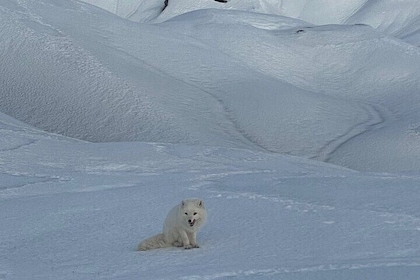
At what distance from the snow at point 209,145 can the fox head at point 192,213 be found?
0.87ft

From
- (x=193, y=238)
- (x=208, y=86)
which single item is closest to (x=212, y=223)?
(x=193, y=238)

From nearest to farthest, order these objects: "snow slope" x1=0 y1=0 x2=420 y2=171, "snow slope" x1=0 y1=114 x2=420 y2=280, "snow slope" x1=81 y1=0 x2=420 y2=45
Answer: "snow slope" x1=0 y1=114 x2=420 y2=280, "snow slope" x1=0 y1=0 x2=420 y2=171, "snow slope" x1=81 y1=0 x2=420 y2=45

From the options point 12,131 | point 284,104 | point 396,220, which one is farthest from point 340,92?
point 396,220

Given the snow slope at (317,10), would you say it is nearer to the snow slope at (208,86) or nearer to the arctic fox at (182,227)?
the snow slope at (208,86)

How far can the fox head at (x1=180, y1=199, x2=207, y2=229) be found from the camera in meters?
6.20

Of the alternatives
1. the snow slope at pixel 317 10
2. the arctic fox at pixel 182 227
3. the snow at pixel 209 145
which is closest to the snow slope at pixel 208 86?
the snow at pixel 209 145

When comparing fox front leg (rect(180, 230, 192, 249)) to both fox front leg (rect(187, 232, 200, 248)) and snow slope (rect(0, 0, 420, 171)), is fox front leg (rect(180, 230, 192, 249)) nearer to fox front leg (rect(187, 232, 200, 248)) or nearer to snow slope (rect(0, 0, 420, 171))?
fox front leg (rect(187, 232, 200, 248))

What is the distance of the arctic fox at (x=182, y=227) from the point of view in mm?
6234

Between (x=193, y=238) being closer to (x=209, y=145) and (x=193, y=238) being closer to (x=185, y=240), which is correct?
(x=185, y=240)

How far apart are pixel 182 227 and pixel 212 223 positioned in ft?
4.21

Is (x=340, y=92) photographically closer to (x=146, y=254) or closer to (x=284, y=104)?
(x=284, y=104)

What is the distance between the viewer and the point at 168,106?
1028 inches

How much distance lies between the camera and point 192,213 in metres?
6.21

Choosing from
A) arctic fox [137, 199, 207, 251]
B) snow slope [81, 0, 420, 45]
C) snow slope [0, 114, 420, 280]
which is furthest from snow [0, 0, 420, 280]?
snow slope [81, 0, 420, 45]
